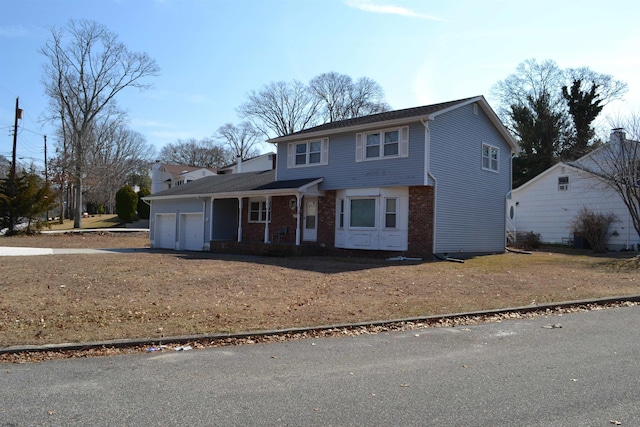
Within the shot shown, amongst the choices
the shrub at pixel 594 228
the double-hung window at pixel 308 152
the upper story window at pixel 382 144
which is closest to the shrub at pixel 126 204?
the double-hung window at pixel 308 152

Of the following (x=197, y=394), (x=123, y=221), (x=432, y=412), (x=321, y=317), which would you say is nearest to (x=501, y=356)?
(x=432, y=412)

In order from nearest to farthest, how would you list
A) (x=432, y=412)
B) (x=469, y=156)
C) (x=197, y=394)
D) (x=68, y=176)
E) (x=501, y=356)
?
(x=432, y=412) → (x=197, y=394) → (x=501, y=356) → (x=469, y=156) → (x=68, y=176)

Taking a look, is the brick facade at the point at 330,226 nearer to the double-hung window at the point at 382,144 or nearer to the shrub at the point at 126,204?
the double-hung window at the point at 382,144

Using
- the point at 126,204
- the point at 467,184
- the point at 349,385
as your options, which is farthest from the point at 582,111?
the point at 349,385

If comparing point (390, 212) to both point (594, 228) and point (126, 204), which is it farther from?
point (126, 204)

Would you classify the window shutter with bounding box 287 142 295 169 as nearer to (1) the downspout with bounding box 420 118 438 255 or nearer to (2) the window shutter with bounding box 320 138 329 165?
(2) the window shutter with bounding box 320 138 329 165

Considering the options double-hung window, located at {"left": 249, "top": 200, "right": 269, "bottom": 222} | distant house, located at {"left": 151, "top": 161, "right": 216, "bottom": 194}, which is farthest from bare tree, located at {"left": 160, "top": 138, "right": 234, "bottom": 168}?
double-hung window, located at {"left": 249, "top": 200, "right": 269, "bottom": 222}

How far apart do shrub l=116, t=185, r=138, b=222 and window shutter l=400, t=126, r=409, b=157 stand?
113 ft

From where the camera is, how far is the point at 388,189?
21.0 m

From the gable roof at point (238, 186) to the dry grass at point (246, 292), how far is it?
6.41 meters

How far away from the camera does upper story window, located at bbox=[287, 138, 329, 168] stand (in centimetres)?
2358

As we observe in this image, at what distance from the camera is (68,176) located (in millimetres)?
55906

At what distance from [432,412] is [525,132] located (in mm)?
50142

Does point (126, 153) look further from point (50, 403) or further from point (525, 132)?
point (50, 403)
